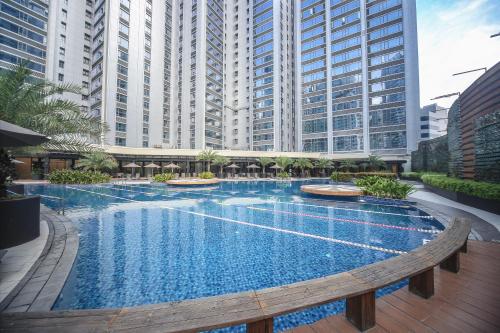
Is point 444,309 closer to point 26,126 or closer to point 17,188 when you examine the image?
point 26,126

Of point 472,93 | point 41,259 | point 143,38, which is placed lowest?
point 41,259

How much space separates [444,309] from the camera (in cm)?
282

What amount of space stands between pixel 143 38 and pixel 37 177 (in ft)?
96.1

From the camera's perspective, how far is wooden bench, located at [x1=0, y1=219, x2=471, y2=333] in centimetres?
180

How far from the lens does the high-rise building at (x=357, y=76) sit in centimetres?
4169

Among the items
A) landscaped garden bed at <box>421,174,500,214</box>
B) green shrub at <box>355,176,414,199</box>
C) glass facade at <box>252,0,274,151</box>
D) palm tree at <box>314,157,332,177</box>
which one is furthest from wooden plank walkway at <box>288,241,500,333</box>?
glass facade at <box>252,0,274,151</box>

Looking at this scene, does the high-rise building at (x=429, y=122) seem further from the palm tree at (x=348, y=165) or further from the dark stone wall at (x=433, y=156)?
the dark stone wall at (x=433, y=156)

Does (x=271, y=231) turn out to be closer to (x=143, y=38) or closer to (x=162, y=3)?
(x=143, y=38)

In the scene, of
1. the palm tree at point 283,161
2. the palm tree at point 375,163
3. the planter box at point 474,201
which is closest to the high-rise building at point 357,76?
the palm tree at point 375,163

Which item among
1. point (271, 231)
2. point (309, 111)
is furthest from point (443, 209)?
point (309, 111)

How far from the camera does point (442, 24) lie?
10.2 meters

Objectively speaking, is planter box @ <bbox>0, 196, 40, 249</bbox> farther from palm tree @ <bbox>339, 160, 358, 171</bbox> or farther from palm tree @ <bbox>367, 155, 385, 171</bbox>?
palm tree @ <bbox>339, 160, 358, 171</bbox>

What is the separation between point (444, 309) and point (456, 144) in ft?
52.8

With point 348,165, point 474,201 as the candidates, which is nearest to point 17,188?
point 474,201
